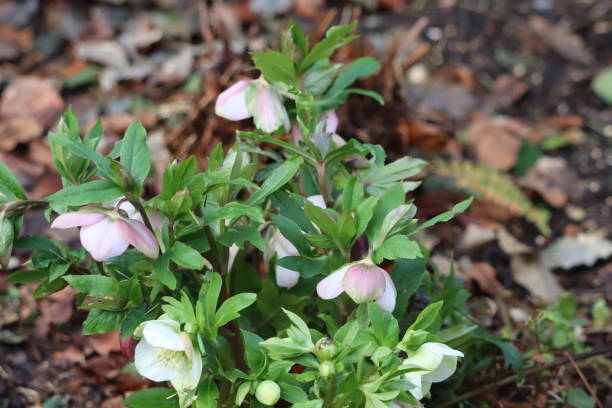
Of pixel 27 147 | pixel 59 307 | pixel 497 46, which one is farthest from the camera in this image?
pixel 497 46

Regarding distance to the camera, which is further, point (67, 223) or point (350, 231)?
point (350, 231)

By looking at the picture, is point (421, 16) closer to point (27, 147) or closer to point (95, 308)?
point (27, 147)

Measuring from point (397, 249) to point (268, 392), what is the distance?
212 mm

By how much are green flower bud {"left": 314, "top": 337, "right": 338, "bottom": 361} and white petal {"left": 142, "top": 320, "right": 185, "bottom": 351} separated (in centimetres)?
14

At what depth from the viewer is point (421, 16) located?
2.40 m

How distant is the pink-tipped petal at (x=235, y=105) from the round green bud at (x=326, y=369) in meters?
0.35

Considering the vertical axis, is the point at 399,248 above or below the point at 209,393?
above

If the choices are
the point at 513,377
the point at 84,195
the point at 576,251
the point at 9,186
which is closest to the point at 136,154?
the point at 84,195

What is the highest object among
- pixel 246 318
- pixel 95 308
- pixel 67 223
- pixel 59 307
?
pixel 67 223

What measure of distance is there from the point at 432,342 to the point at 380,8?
1.84 metres

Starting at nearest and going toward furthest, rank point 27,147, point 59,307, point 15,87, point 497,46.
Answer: point 59,307 → point 27,147 → point 15,87 → point 497,46

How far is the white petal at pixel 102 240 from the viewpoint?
0.74 metres

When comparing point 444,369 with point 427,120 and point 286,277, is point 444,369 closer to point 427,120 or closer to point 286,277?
point 286,277

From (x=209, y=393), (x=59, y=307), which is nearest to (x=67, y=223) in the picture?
(x=209, y=393)
